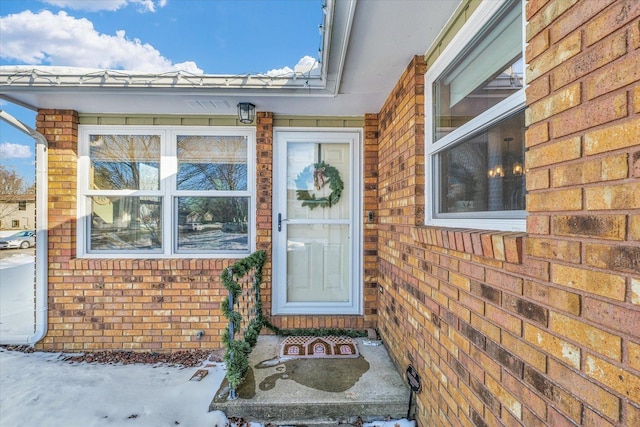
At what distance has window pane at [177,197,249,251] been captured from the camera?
345 cm

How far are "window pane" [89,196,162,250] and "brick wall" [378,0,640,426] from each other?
3150 millimetres

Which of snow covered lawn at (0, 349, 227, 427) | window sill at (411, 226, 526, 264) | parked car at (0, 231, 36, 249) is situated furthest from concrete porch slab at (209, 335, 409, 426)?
parked car at (0, 231, 36, 249)

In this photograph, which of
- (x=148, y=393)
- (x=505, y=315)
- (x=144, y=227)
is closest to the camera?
(x=505, y=315)

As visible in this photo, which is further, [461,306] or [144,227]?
[144,227]

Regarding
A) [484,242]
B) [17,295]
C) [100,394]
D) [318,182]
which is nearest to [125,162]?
[318,182]

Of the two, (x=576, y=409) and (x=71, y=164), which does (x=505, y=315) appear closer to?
(x=576, y=409)

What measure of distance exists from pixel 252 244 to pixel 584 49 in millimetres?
3110

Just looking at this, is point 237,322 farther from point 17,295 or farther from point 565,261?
point 17,295

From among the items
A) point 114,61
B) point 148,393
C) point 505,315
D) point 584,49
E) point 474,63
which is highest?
point 114,61

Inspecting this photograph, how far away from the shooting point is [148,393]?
99.7 inches

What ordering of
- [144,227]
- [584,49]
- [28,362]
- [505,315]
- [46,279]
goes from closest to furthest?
[584,49]
[505,315]
[28,362]
[46,279]
[144,227]

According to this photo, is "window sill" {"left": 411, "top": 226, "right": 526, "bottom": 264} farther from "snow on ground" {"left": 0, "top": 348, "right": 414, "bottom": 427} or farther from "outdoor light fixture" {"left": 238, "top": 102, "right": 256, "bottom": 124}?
"outdoor light fixture" {"left": 238, "top": 102, "right": 256, "bottom": 124}

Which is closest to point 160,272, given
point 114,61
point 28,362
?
point 28,362

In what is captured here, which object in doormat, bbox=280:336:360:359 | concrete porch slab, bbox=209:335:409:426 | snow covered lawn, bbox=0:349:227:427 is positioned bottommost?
snow covered lawn, bbox=0:349:227:427
